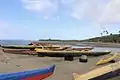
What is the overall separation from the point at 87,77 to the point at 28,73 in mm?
2755

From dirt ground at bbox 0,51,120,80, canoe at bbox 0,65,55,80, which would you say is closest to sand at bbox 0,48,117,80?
dirt ground at bbox 0,51,120,80

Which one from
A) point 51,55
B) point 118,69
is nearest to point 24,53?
point 51,55

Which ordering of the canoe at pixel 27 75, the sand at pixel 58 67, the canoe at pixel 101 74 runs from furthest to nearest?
the sand at pixel 58 67 < the canoe at pixel 101 74 < the canoe at pixel 27 75

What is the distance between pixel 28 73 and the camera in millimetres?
10164

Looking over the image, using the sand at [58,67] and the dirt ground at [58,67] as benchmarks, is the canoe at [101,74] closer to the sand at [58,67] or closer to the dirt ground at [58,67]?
the dirt ground at [58,67]

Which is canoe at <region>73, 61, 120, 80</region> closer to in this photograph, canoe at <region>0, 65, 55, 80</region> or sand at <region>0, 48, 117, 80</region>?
canoe at <region>0, 65, 55, 80</region>

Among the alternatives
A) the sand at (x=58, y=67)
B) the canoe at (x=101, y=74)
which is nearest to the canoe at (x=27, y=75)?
the canoe at (x=101, y=74)

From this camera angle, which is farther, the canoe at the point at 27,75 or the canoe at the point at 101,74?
the canoe at the point at 101,74

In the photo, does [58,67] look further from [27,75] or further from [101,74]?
[27,75]

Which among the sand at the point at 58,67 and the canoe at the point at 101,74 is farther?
the sand at the point at 58,67

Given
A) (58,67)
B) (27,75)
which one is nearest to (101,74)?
(27,75)

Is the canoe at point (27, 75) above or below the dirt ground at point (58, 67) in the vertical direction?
above

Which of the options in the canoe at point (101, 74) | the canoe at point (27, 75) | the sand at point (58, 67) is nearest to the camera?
the canoe at point (27, 75)

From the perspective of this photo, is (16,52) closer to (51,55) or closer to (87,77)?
(51,55)
